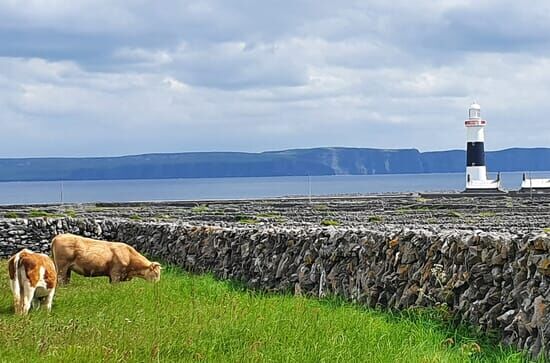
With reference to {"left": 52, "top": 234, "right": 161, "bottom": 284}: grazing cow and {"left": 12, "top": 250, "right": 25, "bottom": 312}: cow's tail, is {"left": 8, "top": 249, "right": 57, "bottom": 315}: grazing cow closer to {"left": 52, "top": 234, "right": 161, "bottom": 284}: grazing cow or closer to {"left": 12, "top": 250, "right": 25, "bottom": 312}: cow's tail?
{"left": 12, "top": 250, "right": 25, "bottom": 312}: cow's tail

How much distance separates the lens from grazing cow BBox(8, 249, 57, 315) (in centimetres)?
1301

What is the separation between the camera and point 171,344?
992 cm

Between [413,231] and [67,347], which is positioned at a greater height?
[413,231]

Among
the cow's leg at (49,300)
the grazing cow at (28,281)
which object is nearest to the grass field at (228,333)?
the cow's leg at (49,300)

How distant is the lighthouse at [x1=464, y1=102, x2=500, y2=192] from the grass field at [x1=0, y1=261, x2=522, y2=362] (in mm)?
74272

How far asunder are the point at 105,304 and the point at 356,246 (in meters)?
3.97

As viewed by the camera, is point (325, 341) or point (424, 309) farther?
point (424, 309)

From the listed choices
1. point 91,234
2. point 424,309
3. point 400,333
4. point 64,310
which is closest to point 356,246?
point 424,309

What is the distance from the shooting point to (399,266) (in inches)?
532

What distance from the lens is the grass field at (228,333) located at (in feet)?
31.1

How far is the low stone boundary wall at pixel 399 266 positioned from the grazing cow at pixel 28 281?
4.34 meters

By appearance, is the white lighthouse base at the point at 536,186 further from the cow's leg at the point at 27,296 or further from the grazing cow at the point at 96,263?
the cow's leg at the point at 27,296

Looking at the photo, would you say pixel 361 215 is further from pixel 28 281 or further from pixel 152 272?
pixel 28 281

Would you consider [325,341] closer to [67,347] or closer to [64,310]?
[67,347]
